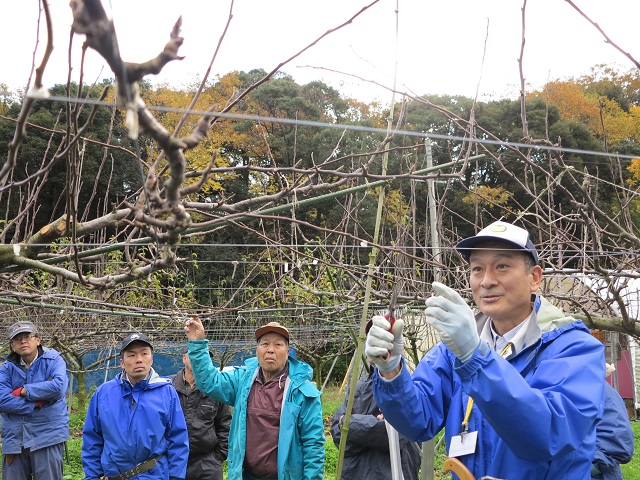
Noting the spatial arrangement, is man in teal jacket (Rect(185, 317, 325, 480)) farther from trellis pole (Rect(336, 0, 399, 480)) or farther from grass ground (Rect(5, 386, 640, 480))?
grass ground (Rect(5, 386, 640, 480))

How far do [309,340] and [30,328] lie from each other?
6.39m

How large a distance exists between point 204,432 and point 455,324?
3507 millimetres

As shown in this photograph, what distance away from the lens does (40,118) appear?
5.77 metres

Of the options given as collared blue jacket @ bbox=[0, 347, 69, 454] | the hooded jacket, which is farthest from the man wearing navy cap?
collared blue jacket @ bbox=[0, 347, 69, 454]

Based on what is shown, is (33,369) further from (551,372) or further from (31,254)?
(551,372)

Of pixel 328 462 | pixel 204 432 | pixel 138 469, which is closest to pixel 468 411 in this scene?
pixel 138 469

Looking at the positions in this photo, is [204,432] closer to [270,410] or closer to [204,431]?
[204,431]

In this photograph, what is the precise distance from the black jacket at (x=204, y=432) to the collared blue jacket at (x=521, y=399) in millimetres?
2975

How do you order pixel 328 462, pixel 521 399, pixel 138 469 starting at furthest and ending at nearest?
pixel 328 462
pixel 138 469
pixel 521 399

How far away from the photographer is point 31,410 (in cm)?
552

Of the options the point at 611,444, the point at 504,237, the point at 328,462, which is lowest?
the point at 328,462

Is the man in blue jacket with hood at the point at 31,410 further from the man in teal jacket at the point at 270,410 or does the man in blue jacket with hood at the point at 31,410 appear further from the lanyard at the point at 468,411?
the lanyard at the point at 468,411

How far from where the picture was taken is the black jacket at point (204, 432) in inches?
193

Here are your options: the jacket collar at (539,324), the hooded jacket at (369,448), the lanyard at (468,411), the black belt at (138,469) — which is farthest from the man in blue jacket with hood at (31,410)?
the jacket collar at (539,324)
